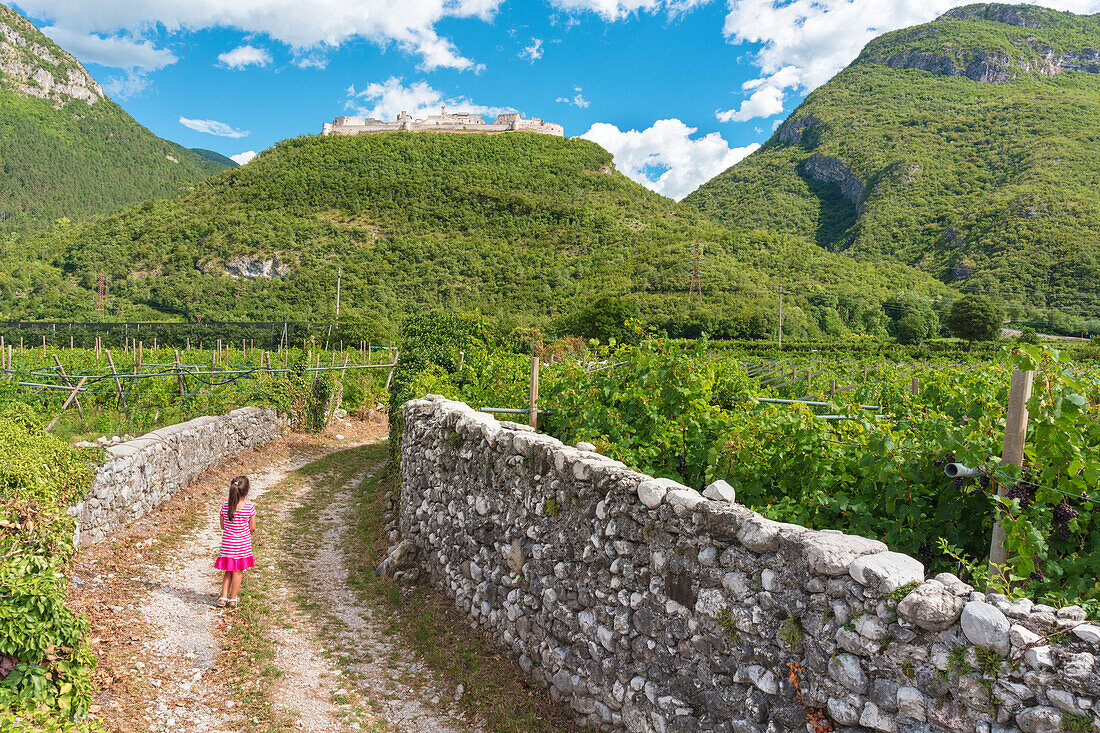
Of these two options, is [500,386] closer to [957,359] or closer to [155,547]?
Answer: [155,547]

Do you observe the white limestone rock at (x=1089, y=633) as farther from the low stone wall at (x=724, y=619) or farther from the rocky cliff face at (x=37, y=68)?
the rocky cliff face at (x=37, y=68)

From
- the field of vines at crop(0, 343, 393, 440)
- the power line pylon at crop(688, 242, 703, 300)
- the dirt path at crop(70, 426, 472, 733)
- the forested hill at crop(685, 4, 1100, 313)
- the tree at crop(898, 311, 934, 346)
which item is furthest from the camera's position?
the power line pylon at crop(688, 242, 703, 300)

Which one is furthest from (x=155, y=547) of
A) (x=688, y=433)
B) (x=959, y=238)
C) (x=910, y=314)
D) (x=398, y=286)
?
(x=959, y=238)

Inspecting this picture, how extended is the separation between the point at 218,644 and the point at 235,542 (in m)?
1.26

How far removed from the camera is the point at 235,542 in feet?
21.0

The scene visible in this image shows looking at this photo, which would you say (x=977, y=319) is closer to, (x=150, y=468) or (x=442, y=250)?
(x=150, y=468)

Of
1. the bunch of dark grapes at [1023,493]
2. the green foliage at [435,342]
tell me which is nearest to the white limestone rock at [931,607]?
the bunch of dark grapes at [1023,493]

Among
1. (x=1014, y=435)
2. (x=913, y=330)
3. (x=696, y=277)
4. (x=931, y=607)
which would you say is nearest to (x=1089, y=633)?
(x=931, y=607)

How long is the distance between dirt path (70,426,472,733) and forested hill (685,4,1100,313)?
53385 millimetres

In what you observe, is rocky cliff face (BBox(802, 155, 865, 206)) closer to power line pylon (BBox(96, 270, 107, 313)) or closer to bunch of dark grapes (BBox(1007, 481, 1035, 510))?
power line pylon (BBox(96, 270, 107, 313))

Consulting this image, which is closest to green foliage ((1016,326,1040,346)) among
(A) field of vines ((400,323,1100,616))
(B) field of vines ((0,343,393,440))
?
(A) field of vines ((400,323,1100,616))

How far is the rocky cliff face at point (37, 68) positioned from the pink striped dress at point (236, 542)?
132 m

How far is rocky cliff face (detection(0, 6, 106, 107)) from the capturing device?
10406 cm

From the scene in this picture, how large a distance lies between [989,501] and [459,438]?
467cm
